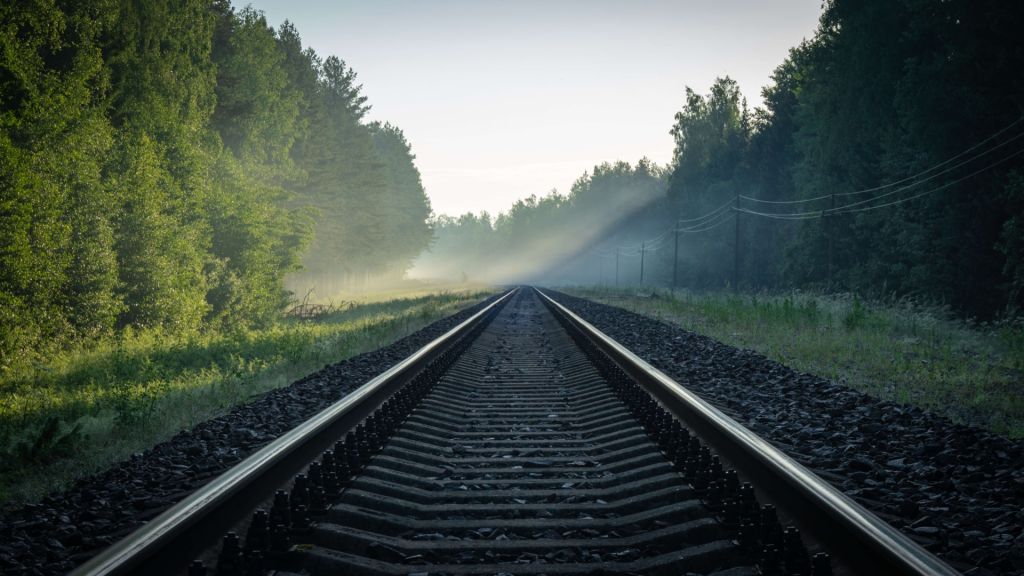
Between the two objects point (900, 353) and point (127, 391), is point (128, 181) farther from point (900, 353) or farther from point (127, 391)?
point (900, 353)

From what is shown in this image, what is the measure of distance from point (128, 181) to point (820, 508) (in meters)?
16.1

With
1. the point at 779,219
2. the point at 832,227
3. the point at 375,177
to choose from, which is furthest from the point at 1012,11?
the point at 375,177

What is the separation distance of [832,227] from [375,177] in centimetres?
3353

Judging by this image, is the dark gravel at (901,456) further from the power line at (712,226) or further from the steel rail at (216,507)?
the power line at (712,226)

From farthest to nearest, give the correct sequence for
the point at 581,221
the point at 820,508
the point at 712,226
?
1. the point at 581,221
2. the point at 712,226
3. the point at 820,508

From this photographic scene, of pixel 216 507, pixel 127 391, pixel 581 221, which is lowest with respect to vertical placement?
pixel 127 391

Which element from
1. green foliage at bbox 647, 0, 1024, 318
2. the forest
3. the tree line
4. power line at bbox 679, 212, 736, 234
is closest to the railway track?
the tree line

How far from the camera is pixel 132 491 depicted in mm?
4148

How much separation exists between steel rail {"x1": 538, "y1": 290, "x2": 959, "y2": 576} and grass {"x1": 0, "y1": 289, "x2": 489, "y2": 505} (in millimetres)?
4296

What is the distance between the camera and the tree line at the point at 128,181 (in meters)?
12.4

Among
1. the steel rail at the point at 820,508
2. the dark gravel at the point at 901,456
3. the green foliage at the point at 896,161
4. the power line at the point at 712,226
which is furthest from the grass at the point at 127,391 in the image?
the power line at the point at 712,226

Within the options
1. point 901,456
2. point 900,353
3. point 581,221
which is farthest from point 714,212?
point 581,221

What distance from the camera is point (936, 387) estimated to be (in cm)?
797

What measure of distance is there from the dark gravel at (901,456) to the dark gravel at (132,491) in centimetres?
360
